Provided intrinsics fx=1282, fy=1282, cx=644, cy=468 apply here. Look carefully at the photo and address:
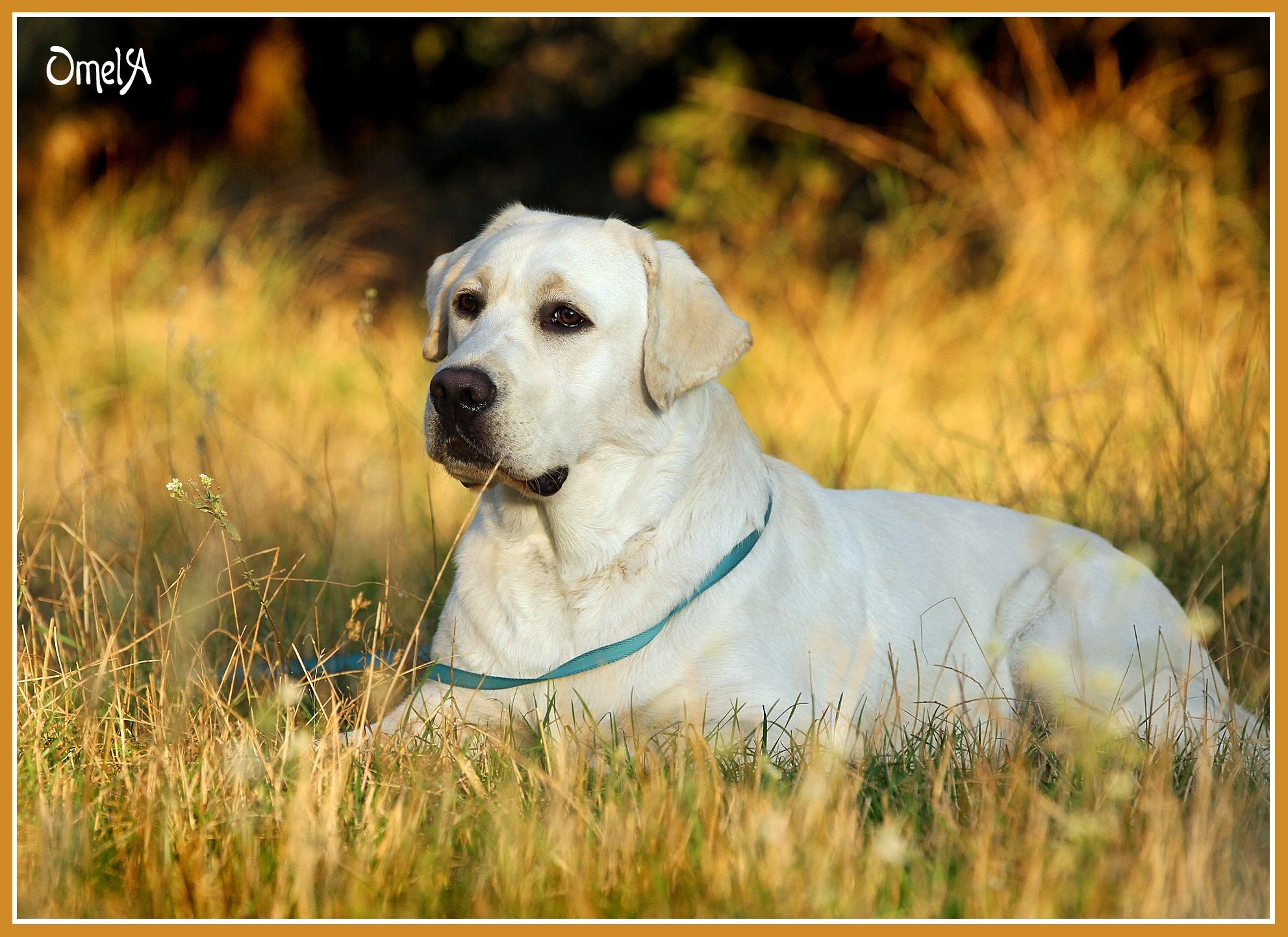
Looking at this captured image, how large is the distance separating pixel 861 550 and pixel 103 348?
17.5 feet

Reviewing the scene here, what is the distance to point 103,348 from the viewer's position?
7.37 meters

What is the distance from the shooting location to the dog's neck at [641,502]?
327 cm

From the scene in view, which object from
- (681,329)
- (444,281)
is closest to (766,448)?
(444,281)

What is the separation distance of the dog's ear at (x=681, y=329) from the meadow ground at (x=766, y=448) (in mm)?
922

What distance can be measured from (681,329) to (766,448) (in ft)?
9.33

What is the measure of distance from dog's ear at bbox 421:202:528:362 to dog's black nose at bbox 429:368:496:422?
1.83 feet

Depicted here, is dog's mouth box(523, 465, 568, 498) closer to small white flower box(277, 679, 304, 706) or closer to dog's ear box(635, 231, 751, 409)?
dog's ear box(635, 231, 751, 409)

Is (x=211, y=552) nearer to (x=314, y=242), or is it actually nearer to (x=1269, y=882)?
(x=1269, y=882)

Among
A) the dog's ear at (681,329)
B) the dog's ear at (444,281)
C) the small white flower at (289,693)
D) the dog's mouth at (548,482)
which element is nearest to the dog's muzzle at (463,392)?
the dog's mouth at (548,482)

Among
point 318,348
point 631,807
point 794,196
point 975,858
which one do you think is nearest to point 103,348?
point 318,348

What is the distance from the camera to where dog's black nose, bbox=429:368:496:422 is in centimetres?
300

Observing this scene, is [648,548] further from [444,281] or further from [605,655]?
[444,281]

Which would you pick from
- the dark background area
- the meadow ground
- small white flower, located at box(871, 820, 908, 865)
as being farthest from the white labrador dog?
the dark background area

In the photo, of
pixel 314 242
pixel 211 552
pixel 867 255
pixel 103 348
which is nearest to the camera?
pixel 211 552
